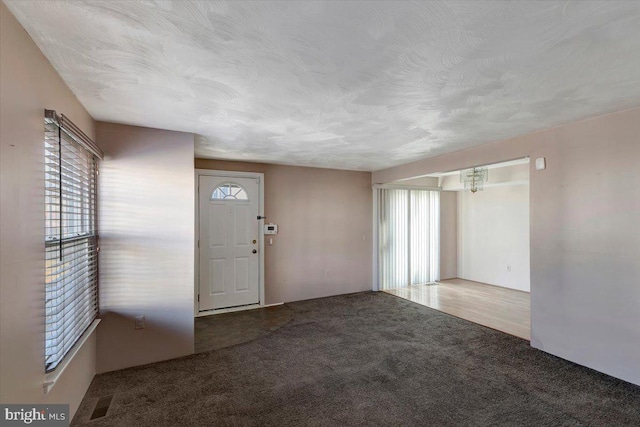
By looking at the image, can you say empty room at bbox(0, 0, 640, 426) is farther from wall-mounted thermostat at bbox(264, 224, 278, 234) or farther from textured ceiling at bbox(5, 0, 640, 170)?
wall-mounted thermostat at bbox(264, 224, 278, 234)

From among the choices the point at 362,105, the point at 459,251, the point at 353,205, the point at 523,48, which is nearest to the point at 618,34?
the point at 523,48

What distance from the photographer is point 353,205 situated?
19.4ft

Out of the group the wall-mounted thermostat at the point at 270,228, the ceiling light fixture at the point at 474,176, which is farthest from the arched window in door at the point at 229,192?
the ceiling light fixture at the point at 474,176

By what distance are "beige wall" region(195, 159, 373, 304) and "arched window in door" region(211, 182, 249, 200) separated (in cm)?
28

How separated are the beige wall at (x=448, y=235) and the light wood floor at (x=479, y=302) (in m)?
0.31

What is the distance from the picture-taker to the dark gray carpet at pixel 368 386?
2.20 meters

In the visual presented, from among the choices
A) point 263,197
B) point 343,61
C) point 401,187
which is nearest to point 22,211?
point 343,61

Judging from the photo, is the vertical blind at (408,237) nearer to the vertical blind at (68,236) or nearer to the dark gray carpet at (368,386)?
the dark gray carpet at (368,386)

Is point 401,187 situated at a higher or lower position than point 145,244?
higher

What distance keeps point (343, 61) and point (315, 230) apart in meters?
3.98

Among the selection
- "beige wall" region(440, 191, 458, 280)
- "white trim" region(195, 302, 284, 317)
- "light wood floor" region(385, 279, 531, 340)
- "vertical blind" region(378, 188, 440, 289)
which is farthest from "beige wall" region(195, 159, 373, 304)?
"beige wall" region(440, 191, 458, 280)

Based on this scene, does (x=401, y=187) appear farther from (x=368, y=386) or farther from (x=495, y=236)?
(x=368, y=386)

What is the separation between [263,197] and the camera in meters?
5.04

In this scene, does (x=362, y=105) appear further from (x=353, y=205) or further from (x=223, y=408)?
(x=353, y=205)
